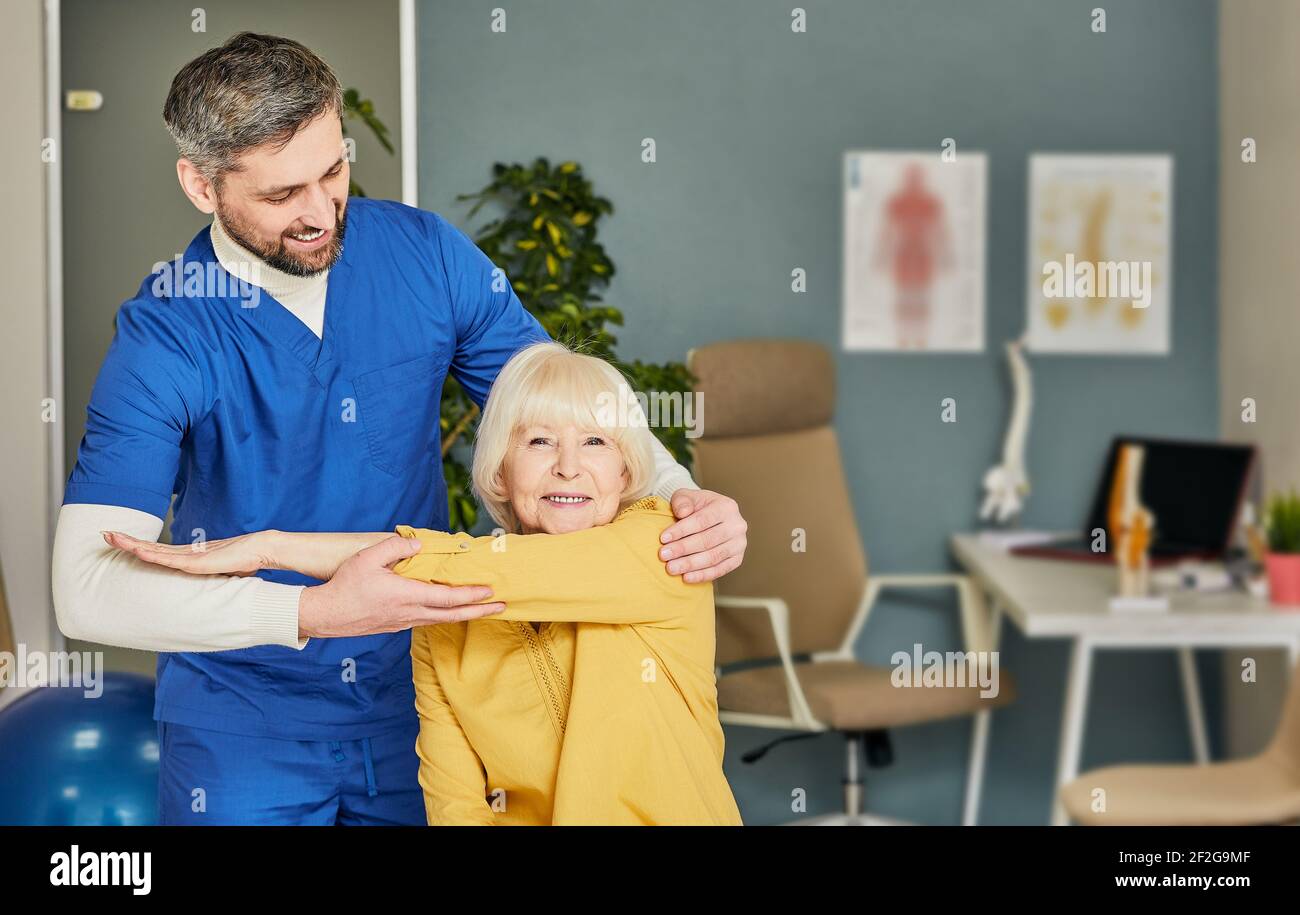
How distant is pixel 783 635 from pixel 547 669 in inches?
28.7

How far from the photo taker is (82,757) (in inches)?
46.8

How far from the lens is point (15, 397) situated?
4.10ft

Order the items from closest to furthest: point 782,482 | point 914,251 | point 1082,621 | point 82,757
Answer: point 1082,621
point 82,757
point 914,251
point 782,482

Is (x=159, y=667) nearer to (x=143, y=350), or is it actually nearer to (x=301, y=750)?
(x=301, y=750)

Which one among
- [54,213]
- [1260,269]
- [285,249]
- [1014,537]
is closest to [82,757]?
[54,213]

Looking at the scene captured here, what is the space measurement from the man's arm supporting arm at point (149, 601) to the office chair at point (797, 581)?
812 millimetres

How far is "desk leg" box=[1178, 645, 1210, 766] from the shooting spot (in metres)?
1.14

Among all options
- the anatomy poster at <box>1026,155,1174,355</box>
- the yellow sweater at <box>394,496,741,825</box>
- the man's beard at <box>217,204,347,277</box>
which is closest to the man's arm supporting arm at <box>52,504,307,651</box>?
the yellow sweater at <box>394,496,741,825</box>

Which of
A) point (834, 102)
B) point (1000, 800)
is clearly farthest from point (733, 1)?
point (1000, 800)

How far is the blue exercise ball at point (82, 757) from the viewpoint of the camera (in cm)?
115

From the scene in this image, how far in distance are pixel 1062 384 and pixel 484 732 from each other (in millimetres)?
873

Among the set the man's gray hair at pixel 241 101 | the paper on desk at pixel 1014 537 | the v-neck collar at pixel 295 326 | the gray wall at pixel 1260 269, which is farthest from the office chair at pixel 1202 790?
the man's gray hair at pixel 241 101

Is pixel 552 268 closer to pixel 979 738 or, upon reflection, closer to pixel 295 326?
pixel 295 326

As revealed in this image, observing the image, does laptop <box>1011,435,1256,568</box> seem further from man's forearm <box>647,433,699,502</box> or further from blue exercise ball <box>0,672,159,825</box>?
blue exercise ball <box>0,672,159,825</box>
